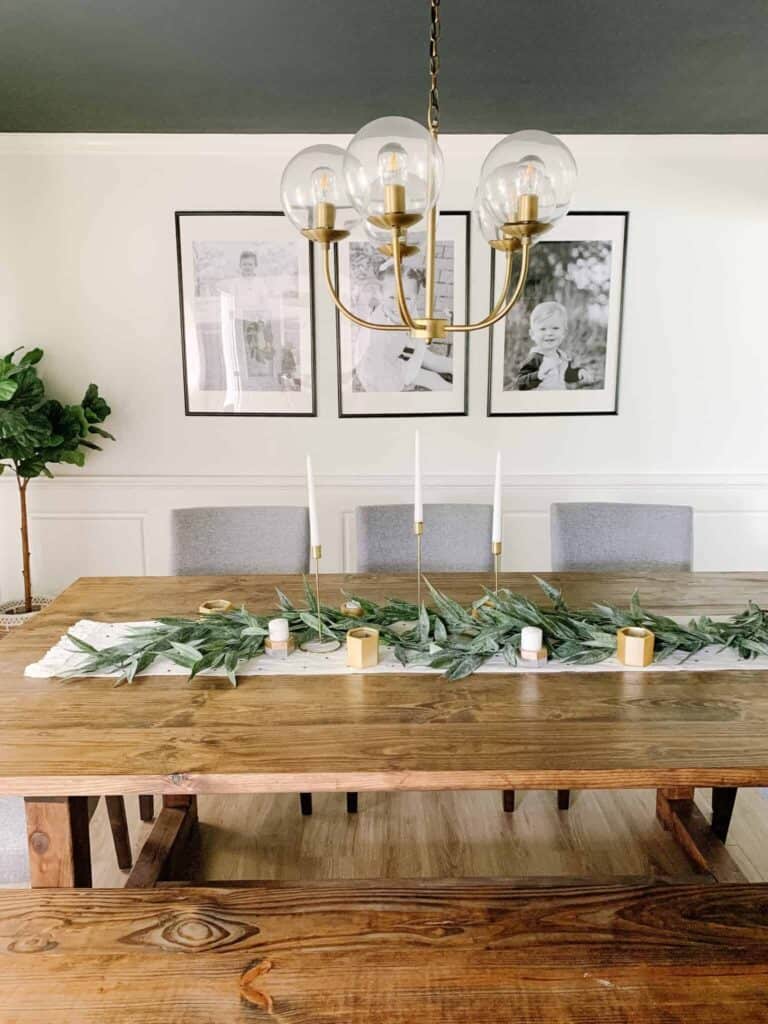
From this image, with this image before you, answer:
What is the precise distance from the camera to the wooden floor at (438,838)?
2.13 m

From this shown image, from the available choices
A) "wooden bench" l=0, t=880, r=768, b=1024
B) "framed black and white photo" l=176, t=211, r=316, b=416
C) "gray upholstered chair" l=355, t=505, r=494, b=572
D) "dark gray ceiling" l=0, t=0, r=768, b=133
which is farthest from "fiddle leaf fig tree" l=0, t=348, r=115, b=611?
"wooden bench" l=0, t=880, r=768, b=1024

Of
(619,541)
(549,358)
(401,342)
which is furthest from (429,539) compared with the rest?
(549,358)

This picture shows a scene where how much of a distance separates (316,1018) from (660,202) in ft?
11.7

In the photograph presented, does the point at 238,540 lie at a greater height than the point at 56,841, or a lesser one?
greater

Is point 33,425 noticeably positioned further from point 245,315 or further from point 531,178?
point 531,178

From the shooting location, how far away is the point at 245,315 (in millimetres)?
3543

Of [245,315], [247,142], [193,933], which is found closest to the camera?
[193,933]

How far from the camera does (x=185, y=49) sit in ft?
7.84

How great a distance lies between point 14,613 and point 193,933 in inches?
106

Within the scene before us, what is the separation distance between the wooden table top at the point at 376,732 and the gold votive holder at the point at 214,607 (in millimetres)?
337

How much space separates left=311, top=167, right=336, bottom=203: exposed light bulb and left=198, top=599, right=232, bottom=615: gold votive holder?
101 centimetres

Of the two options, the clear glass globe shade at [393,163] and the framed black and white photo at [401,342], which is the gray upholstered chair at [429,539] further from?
the clear glass globe shade at [393,163]

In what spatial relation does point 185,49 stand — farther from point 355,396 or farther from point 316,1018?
point 316,1018

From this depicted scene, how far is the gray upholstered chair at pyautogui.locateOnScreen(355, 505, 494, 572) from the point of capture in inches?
102
